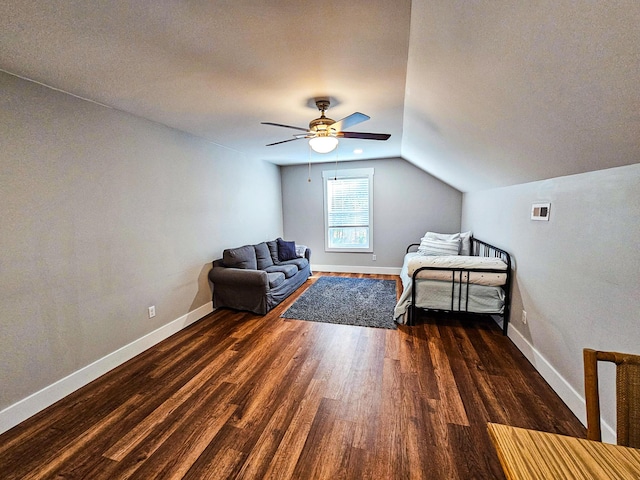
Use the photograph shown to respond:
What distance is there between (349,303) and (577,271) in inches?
107

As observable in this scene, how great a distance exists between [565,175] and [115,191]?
3.85m

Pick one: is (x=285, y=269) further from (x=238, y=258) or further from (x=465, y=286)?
(x=465, y=286)

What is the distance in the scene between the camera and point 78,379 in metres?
2.31

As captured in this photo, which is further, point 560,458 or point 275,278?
point 275,278

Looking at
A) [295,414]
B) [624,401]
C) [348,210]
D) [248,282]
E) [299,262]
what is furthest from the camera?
[348,210]

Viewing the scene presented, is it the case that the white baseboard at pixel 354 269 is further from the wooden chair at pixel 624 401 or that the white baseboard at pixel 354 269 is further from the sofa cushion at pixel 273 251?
the wooden chair at pixel 624 401

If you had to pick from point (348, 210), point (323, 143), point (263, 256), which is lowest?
point (263, 256)

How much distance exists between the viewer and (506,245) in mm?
3168

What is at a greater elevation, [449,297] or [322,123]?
[322,123]

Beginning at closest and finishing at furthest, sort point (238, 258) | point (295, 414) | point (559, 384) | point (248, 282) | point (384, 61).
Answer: point (384, 61), point (295, 414), point (559, 384), point (248, 282), point (238, 258)

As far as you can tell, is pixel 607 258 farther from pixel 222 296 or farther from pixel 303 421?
pixel 222 296

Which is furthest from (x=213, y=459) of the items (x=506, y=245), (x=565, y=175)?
(x=506, y=245)

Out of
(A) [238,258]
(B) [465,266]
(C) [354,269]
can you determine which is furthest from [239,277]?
(C) [354,269]

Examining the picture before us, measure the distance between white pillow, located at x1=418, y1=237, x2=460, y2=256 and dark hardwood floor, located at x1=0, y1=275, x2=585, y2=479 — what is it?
1.79 m
